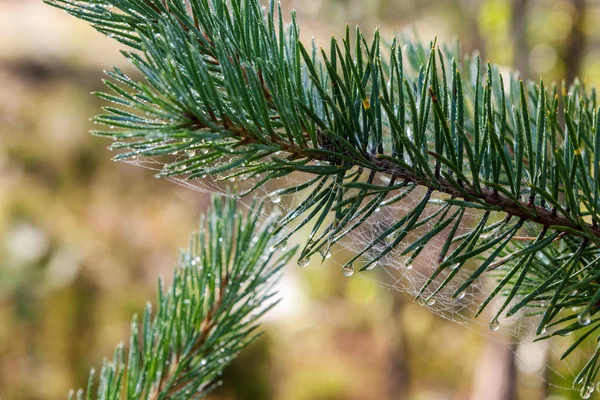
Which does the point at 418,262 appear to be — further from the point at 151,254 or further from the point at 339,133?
the point at 151,254

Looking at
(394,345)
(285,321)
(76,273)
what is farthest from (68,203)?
(394,345)

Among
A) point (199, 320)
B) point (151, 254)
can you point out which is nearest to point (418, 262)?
point (199, 320)

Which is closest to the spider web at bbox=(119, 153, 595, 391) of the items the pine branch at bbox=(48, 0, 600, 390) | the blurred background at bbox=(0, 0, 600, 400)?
the pine branch at bbox=(48, 0, 600, 390)

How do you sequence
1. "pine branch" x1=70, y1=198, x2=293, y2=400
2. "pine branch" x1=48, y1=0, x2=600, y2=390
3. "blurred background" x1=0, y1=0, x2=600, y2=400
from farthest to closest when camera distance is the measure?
1. "blurred background" x1=0, y1=0, x2=600, y2=400
2. "pine branch" x1=70, y1=198, x2=293, y2=400
3. "pine branch" x1=48, y1=0, x2=600, y2=390

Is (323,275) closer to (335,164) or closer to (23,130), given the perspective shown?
(23,130)

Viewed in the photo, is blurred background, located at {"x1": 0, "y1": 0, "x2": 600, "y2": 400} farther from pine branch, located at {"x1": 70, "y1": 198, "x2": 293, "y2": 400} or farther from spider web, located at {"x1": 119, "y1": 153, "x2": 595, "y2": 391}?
pine branch, located at {"x1": 70, "y1": 198, "x2": 293, "y2": 400}

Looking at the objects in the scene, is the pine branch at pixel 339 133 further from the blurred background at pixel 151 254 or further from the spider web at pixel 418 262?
the blurred background at pixel 151 254

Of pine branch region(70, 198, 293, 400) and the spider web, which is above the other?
the spider web
